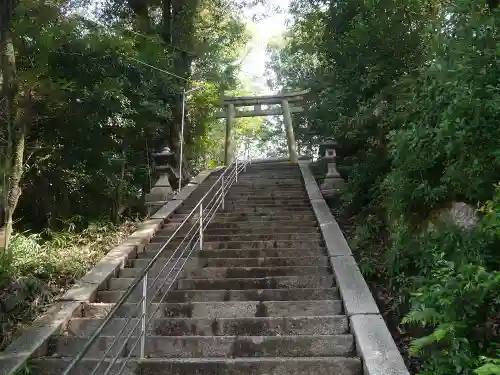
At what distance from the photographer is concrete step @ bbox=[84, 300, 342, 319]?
4.28 meters

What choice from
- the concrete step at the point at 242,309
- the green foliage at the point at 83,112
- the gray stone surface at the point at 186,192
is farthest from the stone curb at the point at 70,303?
the gray stone surface at the point at 186,192

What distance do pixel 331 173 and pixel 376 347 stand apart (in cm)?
602

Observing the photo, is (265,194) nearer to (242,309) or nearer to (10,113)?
(242,309)

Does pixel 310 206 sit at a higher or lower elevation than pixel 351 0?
lower

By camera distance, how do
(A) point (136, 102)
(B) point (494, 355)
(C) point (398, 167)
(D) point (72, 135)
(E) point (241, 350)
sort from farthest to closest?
(A) point (136, 102) < (D) point (72, 135) < (C) point (398, 167) < (E) point (241, 350) < (B) point (494, 355)

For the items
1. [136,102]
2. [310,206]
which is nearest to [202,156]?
[136,102]

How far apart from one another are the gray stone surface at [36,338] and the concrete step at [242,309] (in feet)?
1.04

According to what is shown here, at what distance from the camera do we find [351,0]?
7.91 m

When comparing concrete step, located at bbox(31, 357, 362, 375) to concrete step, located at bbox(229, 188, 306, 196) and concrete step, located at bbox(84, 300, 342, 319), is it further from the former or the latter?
concrete step, located at bbox(229, 188, 306, 196)

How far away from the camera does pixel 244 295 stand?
4.66 metres

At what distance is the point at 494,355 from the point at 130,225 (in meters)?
5.99

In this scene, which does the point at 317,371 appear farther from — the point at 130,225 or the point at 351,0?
the point at 351,0

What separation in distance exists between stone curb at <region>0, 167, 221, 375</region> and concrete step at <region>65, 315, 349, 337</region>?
0.63 ft

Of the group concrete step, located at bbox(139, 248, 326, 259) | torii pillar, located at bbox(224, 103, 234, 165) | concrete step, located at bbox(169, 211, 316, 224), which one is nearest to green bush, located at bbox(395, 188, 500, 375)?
concrete step, located at bbox(139, 248, 326, 259)
